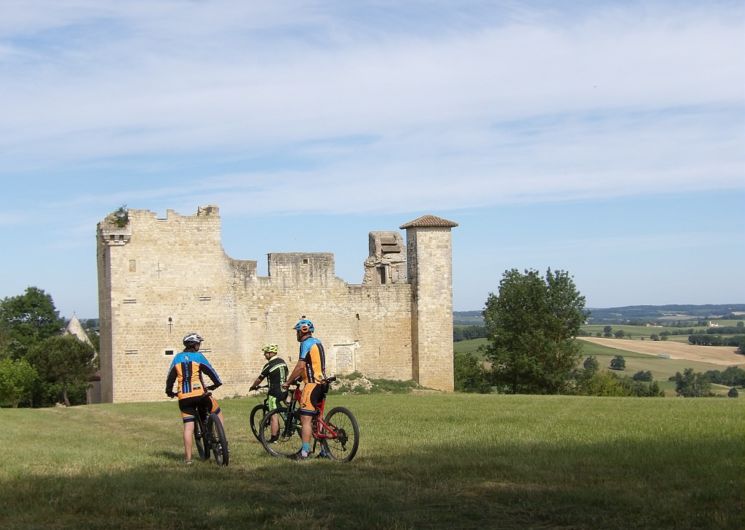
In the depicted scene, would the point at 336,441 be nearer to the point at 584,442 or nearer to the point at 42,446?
the point at 584,442

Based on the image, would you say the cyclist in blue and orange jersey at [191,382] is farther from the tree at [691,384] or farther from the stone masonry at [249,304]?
the tree at [691,384]

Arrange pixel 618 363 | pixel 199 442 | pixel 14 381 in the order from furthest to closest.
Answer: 1. pixel 618 363
2. pixel 14 381
3. pixel 199 442

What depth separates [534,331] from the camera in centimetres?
4572

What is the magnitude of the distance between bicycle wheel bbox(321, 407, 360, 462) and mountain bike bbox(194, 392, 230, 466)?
131cm

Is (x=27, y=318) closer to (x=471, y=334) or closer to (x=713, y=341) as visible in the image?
(x=471, y=334)

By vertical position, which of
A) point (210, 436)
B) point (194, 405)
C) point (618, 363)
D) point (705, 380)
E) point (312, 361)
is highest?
point (312, 361)

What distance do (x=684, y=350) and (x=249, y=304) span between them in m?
73.4

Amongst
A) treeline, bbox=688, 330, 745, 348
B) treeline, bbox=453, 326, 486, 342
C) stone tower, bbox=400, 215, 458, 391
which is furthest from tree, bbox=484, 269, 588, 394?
treeline, bbox=688, 330, 745, 348

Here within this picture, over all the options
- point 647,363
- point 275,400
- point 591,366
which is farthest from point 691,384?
point 275,400

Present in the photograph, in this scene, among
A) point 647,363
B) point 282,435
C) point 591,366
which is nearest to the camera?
point 282,435

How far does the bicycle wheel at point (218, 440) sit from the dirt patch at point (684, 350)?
3273 inches

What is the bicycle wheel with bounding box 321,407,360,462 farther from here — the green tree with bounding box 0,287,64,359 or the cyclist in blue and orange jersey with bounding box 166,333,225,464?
the green tree with bounding box 0,287,64,359

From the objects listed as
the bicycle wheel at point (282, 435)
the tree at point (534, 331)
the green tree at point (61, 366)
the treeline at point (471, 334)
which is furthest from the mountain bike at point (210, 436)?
the treeline at point (471, 334)

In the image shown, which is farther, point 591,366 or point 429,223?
point 591,366
